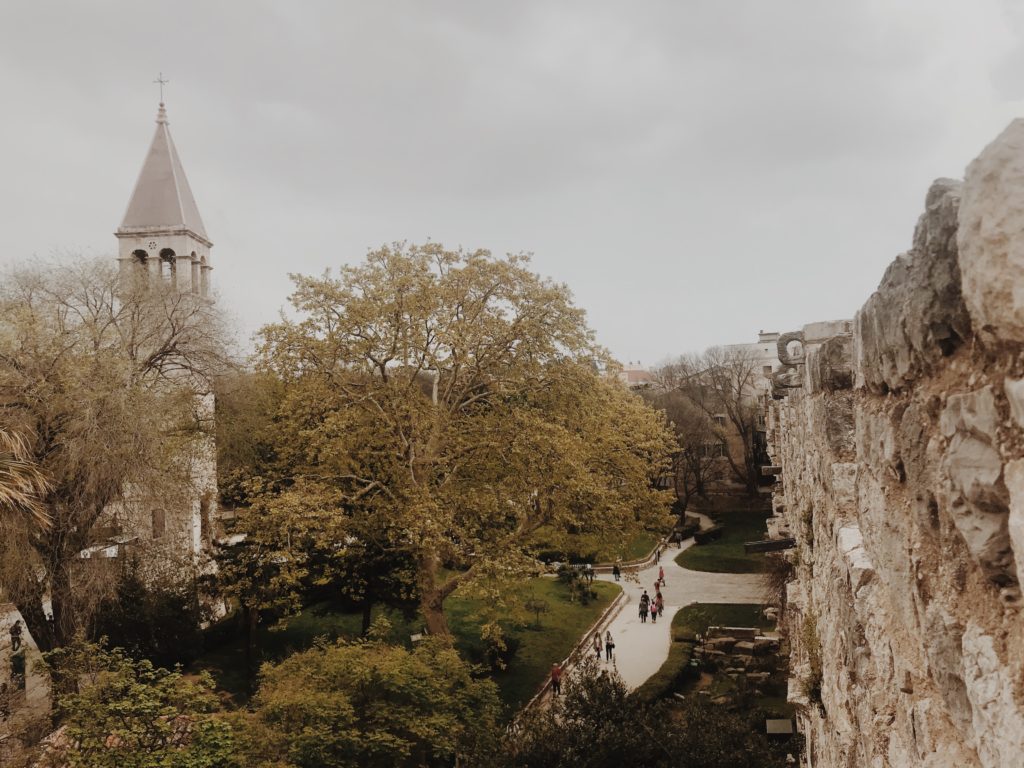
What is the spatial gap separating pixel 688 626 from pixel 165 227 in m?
20.3

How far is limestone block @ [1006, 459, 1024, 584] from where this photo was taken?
4.18 feet

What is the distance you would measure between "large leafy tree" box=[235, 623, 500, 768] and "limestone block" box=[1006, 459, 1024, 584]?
28.7 feet

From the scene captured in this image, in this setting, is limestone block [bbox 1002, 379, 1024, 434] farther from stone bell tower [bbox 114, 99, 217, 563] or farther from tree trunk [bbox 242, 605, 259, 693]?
stone bell tower [bbox 114, 99, 217, 563]

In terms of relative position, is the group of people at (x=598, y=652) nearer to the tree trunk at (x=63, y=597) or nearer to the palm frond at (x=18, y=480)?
the tree trunk at (x=63, y=597)

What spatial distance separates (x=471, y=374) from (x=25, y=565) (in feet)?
27.0

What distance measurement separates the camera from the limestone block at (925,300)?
5.15 ft

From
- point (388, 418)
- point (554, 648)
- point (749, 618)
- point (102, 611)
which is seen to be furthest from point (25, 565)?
point (749, 618)

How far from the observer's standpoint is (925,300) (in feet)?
5.37

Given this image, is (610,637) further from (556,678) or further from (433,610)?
(433,610)

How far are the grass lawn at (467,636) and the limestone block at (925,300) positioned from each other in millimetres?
13512

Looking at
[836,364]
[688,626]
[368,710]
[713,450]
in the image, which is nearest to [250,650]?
[368,710]

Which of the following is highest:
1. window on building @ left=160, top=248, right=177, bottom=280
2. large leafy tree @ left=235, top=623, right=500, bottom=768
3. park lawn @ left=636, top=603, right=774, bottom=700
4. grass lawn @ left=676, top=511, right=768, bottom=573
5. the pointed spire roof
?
the pointed spire roof

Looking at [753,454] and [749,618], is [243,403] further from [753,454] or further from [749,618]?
[753,454]

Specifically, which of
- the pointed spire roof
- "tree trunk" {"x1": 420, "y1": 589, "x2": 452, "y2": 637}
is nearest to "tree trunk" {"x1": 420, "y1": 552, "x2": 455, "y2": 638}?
"tree trunk" {"x1": 420, "y1": 589, "x2": 452, "y2": 637}
